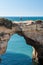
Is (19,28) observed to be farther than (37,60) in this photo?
No

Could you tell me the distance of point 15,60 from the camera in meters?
25.6

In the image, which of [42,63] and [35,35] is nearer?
[35,35]

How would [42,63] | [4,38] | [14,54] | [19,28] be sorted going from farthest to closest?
[14,54] → [42,63] → [19,28] → [4,38]

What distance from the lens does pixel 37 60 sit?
25.7 m

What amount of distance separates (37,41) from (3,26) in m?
4.10

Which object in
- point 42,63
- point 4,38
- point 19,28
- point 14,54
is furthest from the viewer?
point 14,54

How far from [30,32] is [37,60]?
5.20 meters

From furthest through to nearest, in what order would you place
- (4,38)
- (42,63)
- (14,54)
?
(14,54) → (42,63) → (4,38)

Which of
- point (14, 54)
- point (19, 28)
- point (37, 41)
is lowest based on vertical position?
point (14, 54)

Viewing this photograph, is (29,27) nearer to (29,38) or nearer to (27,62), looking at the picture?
(29,38)

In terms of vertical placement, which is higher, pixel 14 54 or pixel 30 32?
pixel 30 32

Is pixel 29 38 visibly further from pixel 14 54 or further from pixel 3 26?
pixel 14 54

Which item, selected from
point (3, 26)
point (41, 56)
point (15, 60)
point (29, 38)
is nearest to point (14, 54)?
point (15, 60)

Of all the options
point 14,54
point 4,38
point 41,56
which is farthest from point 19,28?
point 14,54
